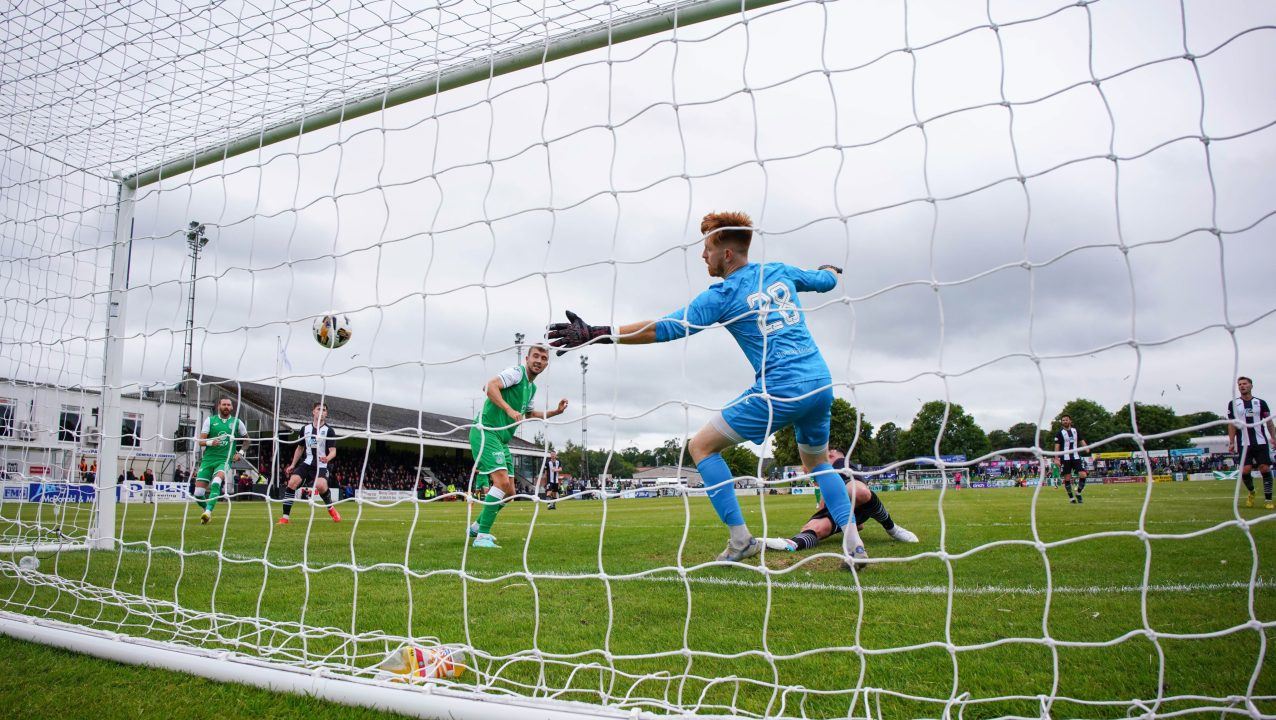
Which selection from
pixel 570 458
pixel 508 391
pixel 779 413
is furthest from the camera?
pixel 570 458

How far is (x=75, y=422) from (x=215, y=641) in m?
5.92

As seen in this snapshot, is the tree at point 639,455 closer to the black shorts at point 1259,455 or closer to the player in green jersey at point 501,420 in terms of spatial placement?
the player in green jersey at point 501,420

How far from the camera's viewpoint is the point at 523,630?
3229mm

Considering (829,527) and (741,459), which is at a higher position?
(741,459)

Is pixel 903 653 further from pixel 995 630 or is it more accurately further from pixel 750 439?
pixel 750 439

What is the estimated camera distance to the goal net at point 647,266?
2.21 metres

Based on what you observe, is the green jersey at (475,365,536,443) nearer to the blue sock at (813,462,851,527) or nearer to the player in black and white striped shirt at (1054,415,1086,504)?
the blue sock at (813,462,851,527)

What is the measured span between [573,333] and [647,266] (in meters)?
0.52

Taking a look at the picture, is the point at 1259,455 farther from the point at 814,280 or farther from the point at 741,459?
the point at 741,459

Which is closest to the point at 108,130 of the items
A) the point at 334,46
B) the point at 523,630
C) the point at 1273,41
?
Result: the point at 334,46

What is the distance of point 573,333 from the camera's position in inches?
135

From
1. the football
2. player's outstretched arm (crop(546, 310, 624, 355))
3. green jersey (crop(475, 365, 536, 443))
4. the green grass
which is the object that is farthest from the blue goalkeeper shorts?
the football

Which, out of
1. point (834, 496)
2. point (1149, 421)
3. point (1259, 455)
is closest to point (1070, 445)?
point (1259, 455)

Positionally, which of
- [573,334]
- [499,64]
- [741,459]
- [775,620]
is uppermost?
[499,64]
